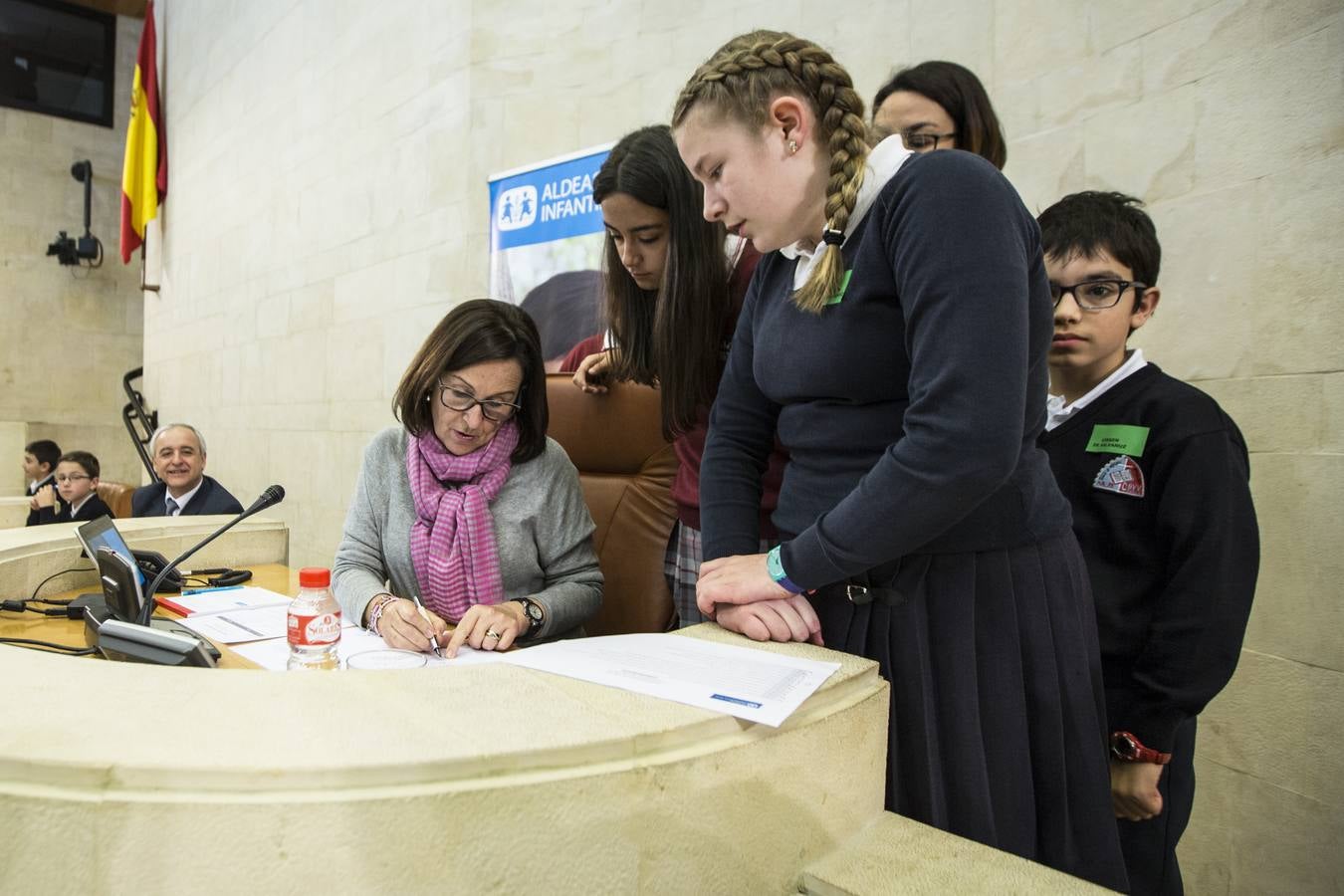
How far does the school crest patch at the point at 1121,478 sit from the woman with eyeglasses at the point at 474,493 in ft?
2.82

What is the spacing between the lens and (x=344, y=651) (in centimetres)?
121

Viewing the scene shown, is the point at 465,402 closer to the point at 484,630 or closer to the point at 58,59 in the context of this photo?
the point at 484,630

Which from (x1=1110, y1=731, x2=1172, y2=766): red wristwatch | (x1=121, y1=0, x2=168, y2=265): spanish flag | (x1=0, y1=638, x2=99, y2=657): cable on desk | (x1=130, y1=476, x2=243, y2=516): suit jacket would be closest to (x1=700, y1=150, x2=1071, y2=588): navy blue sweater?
(x1=1110, y1=731, x2=1172, y2=766): red wristwatch

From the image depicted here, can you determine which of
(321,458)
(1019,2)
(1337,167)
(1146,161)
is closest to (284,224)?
(321,458)

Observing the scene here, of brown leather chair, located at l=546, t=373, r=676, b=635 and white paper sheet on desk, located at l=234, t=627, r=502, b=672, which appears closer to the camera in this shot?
white paper sheet on desk, located at l=234, t=627, r=502, b=672

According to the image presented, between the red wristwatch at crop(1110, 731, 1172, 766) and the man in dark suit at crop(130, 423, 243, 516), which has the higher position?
the man in dark suit at crop(130, 423, 243, 516)

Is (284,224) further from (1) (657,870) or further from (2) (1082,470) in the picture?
(1) (657,870)

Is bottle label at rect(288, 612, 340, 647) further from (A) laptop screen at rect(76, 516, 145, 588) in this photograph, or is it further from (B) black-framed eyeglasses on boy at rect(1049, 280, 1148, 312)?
(B) black-framed eyeglasses on boy at rect(1049, 280, 1148, 312)

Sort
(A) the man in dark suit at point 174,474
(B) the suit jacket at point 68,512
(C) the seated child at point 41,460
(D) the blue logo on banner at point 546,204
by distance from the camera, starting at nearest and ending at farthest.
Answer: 1. (D) the blue logo on banner at point 546,204
2. (A) the man in dark suit at point 174,474
3. (B) the suit jacket at point 68,512
4. (C) the seated child at point 41,460

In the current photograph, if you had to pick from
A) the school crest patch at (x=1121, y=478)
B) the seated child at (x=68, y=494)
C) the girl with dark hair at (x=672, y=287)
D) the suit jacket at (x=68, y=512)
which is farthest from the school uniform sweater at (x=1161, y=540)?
the seated child at (x=68, y=494)

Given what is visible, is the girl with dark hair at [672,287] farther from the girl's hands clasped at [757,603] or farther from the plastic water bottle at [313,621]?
the plastic water bottle at [313,621]

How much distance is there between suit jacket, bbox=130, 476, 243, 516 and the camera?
2.98 m

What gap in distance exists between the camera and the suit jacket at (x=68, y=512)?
3.97 metres

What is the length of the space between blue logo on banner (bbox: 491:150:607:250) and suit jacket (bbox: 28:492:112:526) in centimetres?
251
